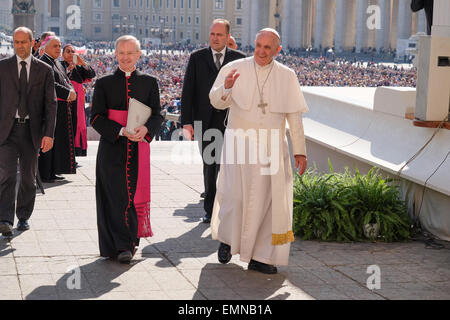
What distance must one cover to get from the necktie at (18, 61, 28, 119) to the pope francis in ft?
5.57

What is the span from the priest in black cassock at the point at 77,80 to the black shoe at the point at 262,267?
205 inches

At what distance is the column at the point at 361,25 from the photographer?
66.2 metres

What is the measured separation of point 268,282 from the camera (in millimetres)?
5504

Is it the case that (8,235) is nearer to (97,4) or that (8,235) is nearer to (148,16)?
(148,16)

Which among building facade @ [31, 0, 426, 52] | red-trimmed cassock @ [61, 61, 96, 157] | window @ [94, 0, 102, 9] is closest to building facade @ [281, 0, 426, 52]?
building facade @ [31, 0, 426, 52]

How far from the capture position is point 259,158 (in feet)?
18.8

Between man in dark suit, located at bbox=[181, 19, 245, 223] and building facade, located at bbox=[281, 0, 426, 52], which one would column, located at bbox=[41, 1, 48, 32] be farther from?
man in dark suit, located at bbox=[181, 19, 245, 223]

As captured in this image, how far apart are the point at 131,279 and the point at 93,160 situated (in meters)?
6.37

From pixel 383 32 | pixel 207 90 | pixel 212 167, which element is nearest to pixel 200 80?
pixel 207 90

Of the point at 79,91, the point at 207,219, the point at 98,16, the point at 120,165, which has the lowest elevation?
the point at 207,219

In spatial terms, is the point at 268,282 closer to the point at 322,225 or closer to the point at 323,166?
the point at 322,225

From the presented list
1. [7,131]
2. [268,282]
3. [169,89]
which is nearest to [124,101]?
[7,131]

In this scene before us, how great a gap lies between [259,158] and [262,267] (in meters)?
0.73

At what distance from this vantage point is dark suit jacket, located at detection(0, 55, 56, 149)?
660 centimetres
